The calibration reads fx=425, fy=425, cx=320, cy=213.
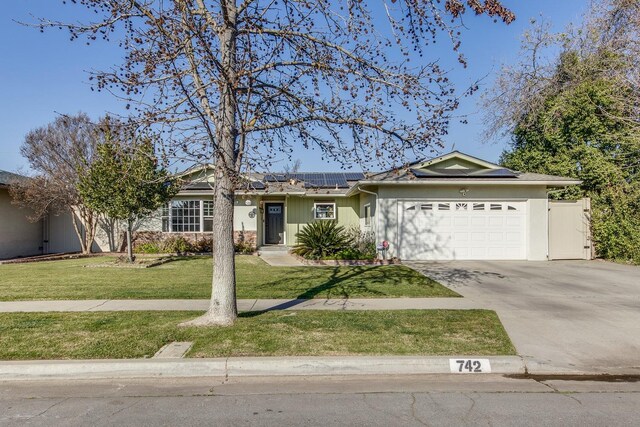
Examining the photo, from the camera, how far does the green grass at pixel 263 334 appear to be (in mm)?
5734

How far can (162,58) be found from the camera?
5898 millimetres

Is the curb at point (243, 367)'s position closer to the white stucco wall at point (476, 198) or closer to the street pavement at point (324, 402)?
the street pavement at point (324, 402)

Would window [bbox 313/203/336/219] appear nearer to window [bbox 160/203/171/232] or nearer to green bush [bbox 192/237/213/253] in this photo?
green bush [bbox 192/237/213/253]

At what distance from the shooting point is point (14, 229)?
20.0m

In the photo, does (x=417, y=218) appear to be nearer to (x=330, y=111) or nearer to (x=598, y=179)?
(x=598, y=179)

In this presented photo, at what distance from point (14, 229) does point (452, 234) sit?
1989cm

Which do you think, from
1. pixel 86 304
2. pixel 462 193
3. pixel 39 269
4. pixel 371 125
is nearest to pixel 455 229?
pixel 462 193

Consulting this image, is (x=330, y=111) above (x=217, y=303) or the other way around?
above

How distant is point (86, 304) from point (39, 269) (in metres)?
7.73

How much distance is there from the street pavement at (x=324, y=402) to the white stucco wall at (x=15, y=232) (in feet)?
58.6

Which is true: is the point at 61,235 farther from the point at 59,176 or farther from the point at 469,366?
the point at 469,366

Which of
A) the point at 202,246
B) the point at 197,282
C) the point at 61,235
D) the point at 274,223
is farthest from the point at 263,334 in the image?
the point at 61,235

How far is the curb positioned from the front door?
58.6 ft

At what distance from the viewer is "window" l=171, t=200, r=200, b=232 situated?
69.3 ft
